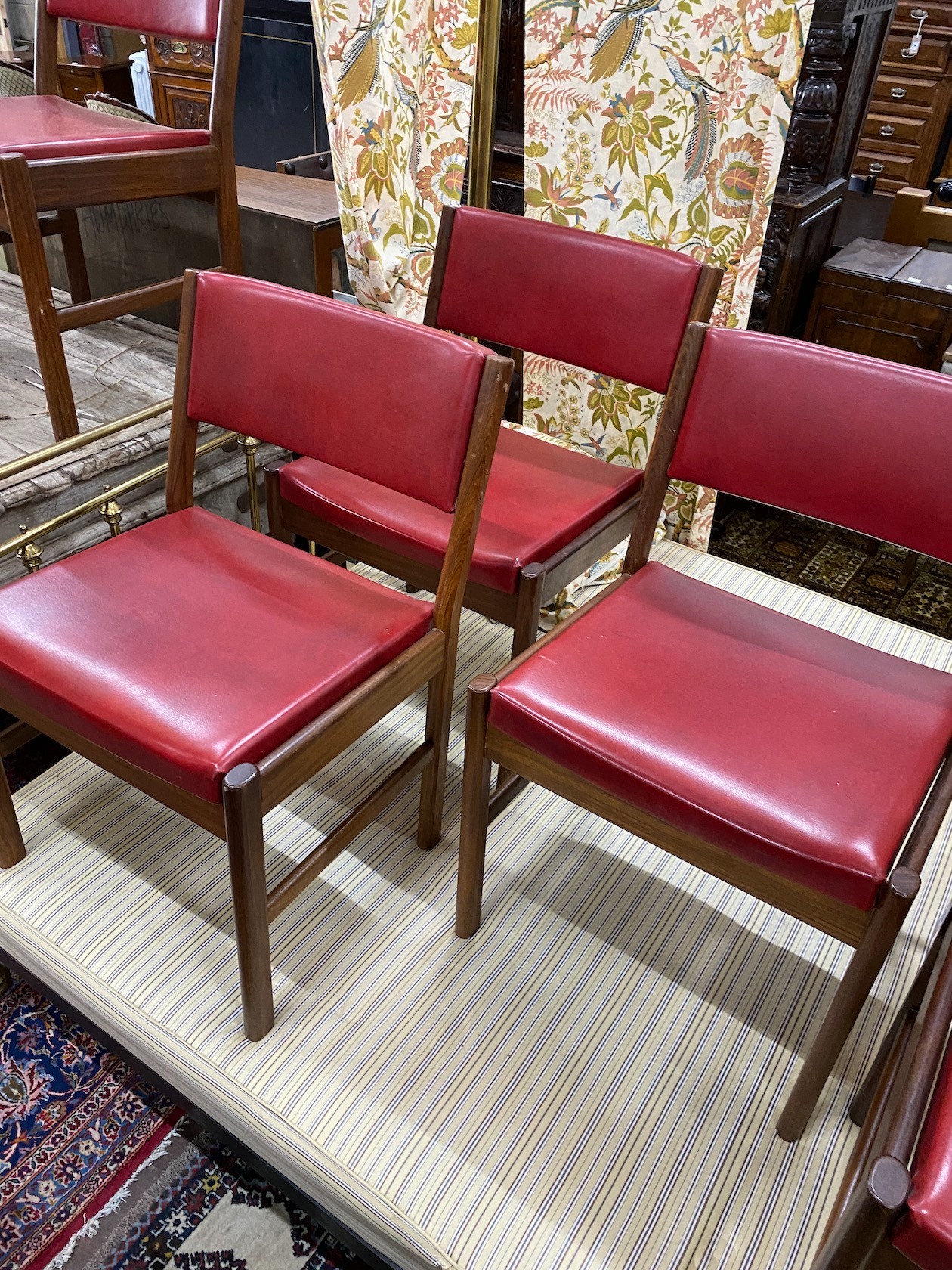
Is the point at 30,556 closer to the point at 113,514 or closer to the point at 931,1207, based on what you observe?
the point at 113,514

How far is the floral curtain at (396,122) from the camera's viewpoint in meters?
1.86

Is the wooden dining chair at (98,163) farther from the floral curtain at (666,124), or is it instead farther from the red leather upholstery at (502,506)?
the floral curtain at (666,124)

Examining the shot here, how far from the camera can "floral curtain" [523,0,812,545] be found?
160 centimetres

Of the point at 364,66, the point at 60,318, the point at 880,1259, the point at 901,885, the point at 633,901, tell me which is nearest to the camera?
the point at 880,1259

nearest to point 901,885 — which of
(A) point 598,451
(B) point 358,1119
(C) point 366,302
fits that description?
(B) point 358,1119

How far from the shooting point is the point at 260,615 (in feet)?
3.86

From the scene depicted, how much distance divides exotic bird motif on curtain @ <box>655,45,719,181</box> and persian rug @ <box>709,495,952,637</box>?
3.38 ft

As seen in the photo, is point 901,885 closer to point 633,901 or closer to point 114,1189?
point 633,901

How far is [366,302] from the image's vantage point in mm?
2129

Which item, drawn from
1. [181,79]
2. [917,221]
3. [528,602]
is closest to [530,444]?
[528,602]

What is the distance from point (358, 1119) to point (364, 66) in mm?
1898

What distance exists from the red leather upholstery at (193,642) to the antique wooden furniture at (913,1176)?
68cm

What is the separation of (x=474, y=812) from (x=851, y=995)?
0.47 meters

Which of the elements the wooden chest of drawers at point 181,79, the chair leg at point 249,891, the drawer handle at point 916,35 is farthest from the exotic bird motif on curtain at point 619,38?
the drawer handle at point 916,35
